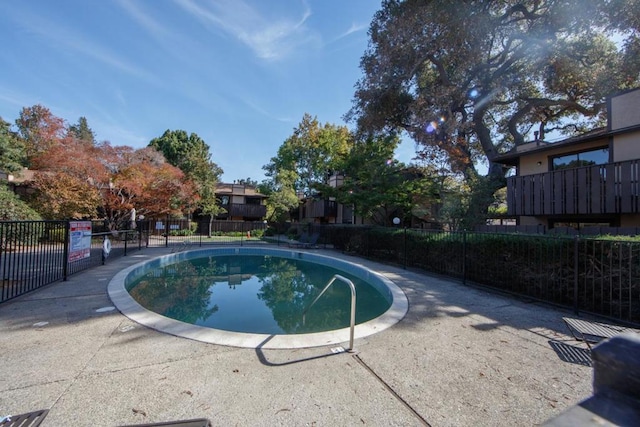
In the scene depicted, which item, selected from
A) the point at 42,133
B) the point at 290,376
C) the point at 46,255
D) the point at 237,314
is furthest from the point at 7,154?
the point at 290,376


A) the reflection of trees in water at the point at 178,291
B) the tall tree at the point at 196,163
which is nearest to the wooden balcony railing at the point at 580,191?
the reflection of trees in water at the point at 178,291

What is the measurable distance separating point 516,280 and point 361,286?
407 centimetres

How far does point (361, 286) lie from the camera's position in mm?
8953

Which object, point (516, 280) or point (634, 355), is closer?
point (634, 355)

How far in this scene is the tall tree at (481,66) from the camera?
1218 centimetres

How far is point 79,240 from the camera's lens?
7316mm

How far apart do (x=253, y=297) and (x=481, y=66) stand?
15395 millimetres

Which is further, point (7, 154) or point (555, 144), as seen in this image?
point (7, 154)

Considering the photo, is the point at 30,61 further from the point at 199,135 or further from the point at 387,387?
the point at 199,135

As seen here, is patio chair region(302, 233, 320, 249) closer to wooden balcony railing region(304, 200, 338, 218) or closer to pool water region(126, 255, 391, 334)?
pool water region(126, 255, 391, 334)

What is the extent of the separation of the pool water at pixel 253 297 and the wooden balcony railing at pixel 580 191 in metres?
7.35

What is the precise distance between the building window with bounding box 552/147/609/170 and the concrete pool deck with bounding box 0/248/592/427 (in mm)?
9006

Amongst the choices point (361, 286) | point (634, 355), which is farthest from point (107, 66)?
point (634, 355)

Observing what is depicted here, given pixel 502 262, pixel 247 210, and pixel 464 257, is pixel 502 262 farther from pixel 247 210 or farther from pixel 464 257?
pixel 247 210
